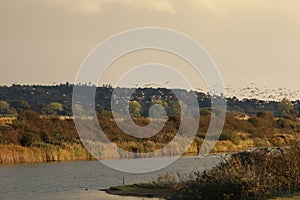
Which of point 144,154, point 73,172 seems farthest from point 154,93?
point 73,172

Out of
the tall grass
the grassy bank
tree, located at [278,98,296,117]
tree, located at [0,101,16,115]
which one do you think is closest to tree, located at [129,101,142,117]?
tree, located at [0,101,16,115]

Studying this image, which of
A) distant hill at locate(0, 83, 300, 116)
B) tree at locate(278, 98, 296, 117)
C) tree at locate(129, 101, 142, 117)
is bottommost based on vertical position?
tree at locate(129, 101, 142, 117)

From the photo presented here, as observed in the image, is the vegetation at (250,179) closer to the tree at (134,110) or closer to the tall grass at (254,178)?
the tall grass at (254,178)

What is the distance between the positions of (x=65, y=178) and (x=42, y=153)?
1015 cm

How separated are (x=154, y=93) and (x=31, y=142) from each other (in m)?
73.2

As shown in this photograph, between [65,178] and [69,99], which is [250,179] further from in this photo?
[69,99]

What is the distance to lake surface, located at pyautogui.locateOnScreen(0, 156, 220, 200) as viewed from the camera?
28266 mm

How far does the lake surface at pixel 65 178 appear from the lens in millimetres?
28266

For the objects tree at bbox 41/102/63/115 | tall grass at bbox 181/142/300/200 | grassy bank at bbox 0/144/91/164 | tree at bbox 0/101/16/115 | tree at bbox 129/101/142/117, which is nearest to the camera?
tall grass at bbox 181/142/300/200

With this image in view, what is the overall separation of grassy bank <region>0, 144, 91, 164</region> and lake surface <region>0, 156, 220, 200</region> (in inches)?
70.9

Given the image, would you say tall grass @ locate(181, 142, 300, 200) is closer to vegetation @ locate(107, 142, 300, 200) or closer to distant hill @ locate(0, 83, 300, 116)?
vegetation @ locate(107, 142, 300, 200)

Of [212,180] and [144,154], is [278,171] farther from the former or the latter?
[144,154]

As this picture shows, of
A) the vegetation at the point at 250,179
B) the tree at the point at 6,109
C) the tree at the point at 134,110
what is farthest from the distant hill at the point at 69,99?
the vegetation at the point at 250,179

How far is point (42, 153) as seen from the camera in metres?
44.4
